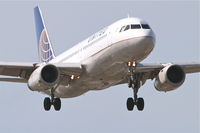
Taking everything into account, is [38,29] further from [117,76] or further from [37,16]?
[117,76]

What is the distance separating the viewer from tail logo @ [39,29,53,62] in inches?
2506

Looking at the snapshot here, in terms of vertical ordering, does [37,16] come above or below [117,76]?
above

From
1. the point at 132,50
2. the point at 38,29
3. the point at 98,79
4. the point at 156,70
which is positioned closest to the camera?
the point at 132,50

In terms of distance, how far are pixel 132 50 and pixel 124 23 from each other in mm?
2453

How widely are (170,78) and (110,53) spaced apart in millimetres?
5934

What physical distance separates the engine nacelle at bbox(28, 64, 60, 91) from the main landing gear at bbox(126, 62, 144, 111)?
4.57m

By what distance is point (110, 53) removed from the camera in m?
46.8

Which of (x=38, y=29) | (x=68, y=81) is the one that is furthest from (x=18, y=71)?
(x=38, y=29)

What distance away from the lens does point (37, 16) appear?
70.7 metres

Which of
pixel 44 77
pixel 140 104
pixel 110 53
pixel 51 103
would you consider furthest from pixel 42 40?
pixel 110 53

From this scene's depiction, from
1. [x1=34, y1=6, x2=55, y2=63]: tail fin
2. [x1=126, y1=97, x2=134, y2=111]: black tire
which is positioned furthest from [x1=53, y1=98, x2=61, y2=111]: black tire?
[x1=34, y1=6, x2=55, y2=63]: tail fin

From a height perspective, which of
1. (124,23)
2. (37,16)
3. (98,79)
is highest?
(37,16)

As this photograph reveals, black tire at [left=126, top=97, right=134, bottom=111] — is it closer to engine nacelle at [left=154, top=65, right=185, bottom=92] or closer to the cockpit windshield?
engine nacelle at [left=154, top=65, right=185, bottom=92]

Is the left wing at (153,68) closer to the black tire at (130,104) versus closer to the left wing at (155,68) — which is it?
the left wing at (155,68)
